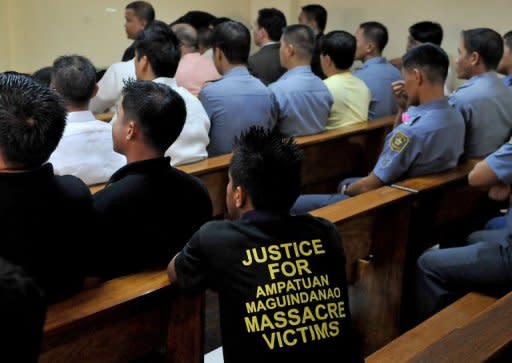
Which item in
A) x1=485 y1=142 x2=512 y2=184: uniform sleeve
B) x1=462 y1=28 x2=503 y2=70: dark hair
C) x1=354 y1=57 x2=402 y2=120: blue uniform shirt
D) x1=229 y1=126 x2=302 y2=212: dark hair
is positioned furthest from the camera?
x1=354 y1=57 x2=402 y2=120: blue uniform shirt

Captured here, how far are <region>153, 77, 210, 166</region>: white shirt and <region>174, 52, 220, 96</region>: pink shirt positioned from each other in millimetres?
1366

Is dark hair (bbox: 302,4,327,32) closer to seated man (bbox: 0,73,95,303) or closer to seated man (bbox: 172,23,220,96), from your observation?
seated man (bbox: 172,23,220,96)

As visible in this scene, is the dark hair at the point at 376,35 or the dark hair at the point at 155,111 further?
the dark hair at the point at 376,35

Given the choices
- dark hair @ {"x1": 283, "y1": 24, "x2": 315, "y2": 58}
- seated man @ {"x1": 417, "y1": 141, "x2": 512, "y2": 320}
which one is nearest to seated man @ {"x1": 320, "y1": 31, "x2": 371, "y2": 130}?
dark hair @ {"x1": 283, "y1": 24, "x2": 315, "y2": 58}

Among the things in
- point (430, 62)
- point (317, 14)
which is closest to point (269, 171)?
point (430, 62)

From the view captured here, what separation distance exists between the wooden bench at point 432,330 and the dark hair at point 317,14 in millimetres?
4271

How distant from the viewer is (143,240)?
81.7 inches

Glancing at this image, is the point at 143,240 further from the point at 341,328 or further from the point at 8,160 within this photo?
the point at 341,328

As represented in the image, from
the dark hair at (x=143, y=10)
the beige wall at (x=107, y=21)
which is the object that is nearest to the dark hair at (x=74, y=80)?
the dark hair at (x=143, y=10)

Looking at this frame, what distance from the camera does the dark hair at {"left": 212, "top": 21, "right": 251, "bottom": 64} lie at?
4020 mm

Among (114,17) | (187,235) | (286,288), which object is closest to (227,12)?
(114,17)

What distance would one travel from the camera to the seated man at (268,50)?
18.3 ft

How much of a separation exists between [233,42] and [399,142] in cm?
132

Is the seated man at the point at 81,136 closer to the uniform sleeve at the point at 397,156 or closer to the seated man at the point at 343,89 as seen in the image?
the uniform sleeve at the point at 397,156
